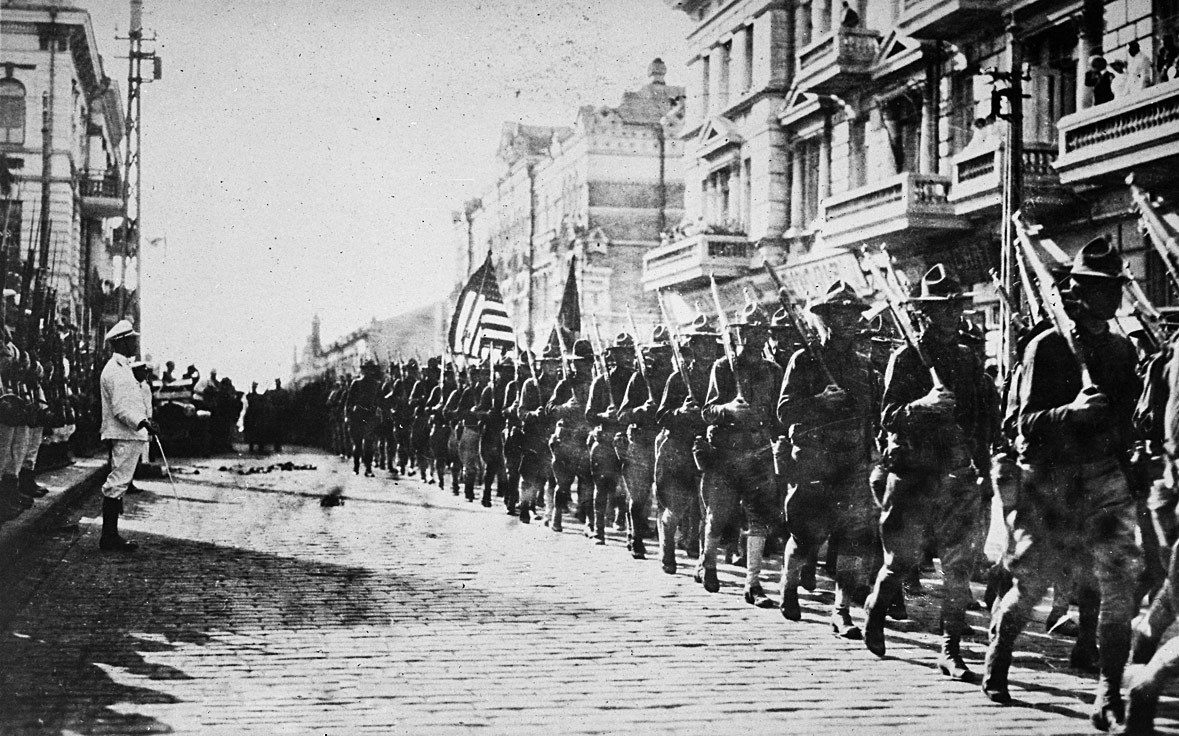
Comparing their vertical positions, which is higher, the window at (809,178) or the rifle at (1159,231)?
the window at (809,178)

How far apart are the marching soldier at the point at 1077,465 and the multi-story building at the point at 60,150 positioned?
16.5 metres

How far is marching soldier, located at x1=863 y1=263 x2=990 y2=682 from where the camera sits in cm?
723

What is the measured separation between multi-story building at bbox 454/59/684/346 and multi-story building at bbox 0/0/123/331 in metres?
12.5

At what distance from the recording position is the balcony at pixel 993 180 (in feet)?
57.2

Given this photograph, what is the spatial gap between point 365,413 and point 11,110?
8.69 meters

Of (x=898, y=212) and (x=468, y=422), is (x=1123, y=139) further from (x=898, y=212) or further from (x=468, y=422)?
(x=468, y=422)

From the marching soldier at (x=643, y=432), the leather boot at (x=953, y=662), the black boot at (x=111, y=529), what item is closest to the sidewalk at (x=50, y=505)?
the black boot at (x=111, y=529)

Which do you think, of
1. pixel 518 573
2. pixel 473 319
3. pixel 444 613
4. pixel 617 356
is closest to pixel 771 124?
pixel 473 319

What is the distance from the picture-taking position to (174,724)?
5863mm

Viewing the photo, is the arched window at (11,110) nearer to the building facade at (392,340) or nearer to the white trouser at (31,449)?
the white trouser at (31,449)

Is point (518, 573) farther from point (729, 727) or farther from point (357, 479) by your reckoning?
point (357, 479)

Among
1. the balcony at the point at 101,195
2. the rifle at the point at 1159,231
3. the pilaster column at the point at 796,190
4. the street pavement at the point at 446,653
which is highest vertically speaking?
the pilaster column at the point at 796,190

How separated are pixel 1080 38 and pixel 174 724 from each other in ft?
51.8

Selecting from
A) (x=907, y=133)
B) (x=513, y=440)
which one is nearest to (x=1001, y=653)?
(x=513, y=440)
